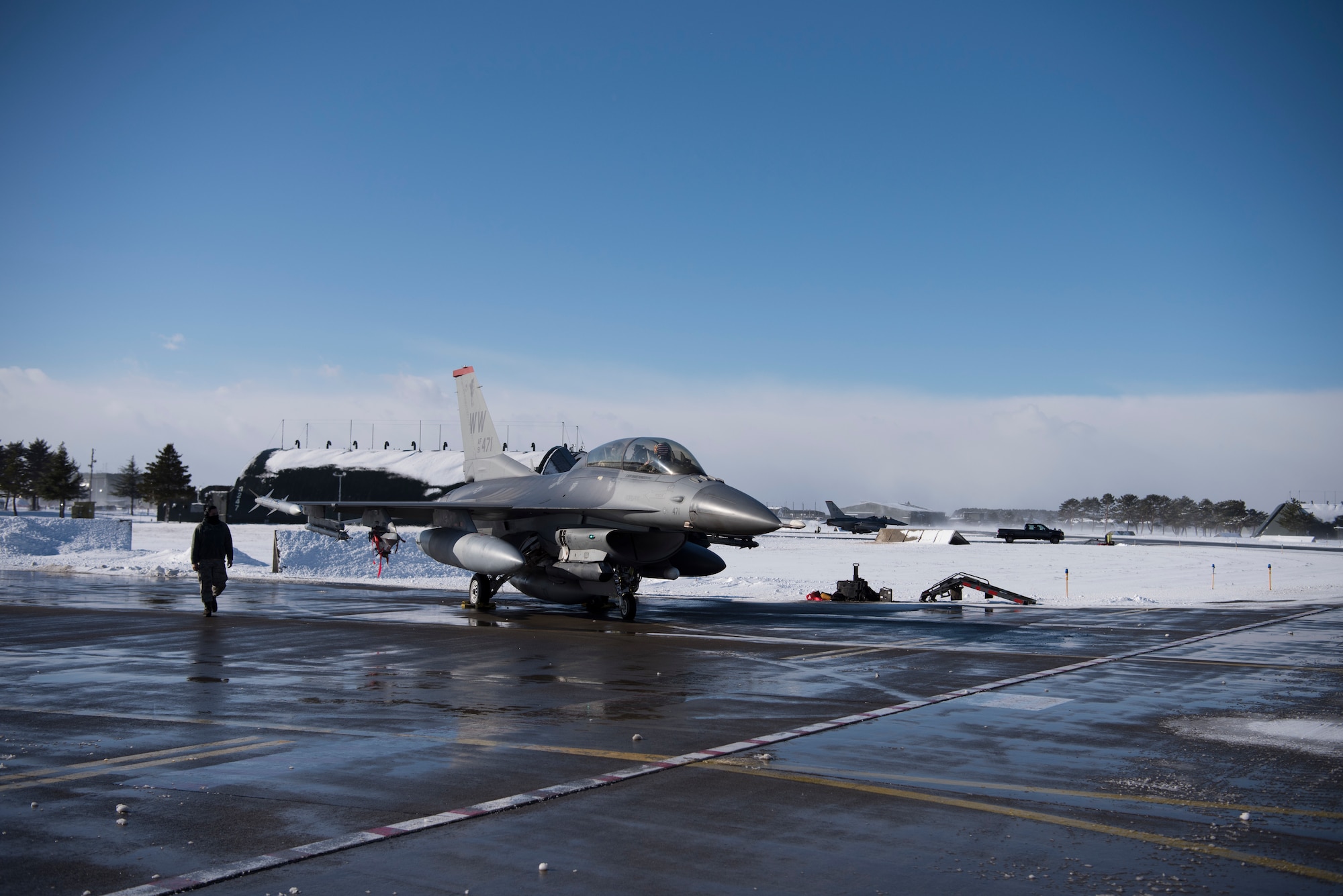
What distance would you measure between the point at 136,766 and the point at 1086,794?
251 inches

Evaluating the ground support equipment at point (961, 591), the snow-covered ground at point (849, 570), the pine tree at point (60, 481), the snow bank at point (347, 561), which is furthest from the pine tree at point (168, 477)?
the ground support equipment at point (961, 591)

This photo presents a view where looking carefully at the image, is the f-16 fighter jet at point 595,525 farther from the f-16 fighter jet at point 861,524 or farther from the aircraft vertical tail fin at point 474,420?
the f-16 fighter jet at point 861,524

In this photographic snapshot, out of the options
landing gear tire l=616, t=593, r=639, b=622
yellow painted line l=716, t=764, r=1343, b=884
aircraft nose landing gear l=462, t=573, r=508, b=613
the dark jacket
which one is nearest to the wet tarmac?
yellow painted line l=716, t=764, r=1343, b=884

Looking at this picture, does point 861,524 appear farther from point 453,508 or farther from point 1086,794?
point 1086,794

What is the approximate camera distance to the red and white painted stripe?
4.49 meters

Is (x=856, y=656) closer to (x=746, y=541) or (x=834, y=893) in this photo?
(x=746, y=541)

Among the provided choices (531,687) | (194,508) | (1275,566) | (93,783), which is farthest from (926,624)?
(194,508)

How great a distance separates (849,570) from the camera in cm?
3847

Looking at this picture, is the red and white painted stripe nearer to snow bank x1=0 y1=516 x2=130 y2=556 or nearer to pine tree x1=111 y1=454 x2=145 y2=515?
snow bank x1=0 y1=516 x2=130 y2=556

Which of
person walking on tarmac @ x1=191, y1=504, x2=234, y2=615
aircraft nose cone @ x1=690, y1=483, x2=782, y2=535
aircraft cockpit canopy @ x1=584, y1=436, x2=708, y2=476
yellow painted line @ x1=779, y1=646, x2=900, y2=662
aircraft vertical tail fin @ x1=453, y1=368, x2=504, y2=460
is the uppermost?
aircraft vertical tail fin @ x1=453, y1=368, x2=504, y2=460

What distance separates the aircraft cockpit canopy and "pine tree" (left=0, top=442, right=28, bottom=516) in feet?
321

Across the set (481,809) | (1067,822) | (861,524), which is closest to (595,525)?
(481,809)

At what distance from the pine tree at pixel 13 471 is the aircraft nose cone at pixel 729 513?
100797 mm

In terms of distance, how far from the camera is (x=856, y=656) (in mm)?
13500
